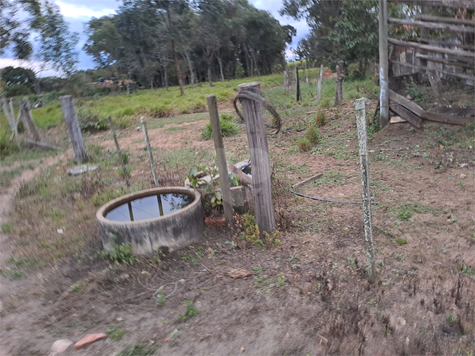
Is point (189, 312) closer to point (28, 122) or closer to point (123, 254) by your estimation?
point (123, 254)

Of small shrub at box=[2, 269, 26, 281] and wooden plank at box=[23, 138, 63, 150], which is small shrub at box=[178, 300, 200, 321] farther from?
wooden plank at box=[23, 138, 63, 150]

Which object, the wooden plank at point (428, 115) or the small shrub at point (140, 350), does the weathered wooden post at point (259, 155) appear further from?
the wooden plank at point (428, 115)

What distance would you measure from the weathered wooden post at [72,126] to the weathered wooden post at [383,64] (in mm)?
6007

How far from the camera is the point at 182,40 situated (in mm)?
31047

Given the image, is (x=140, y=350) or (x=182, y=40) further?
(x=182, y=40)

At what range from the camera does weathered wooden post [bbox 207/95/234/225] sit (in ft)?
12.7

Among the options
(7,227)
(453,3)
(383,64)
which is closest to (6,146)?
(7,227)

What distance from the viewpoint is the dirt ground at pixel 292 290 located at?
249 centimetres

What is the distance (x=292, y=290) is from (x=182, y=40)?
101 ft

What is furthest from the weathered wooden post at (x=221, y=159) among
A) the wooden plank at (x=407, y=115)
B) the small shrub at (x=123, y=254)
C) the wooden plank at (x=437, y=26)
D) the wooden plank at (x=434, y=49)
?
the wooden plank at (x=407, y=115)

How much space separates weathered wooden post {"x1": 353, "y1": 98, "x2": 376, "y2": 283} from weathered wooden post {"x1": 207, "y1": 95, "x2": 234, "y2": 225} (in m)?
1.51

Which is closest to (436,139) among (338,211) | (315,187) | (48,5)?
(315,187)

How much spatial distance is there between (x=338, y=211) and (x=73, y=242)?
119 inches

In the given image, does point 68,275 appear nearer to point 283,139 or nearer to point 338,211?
point 338,211
